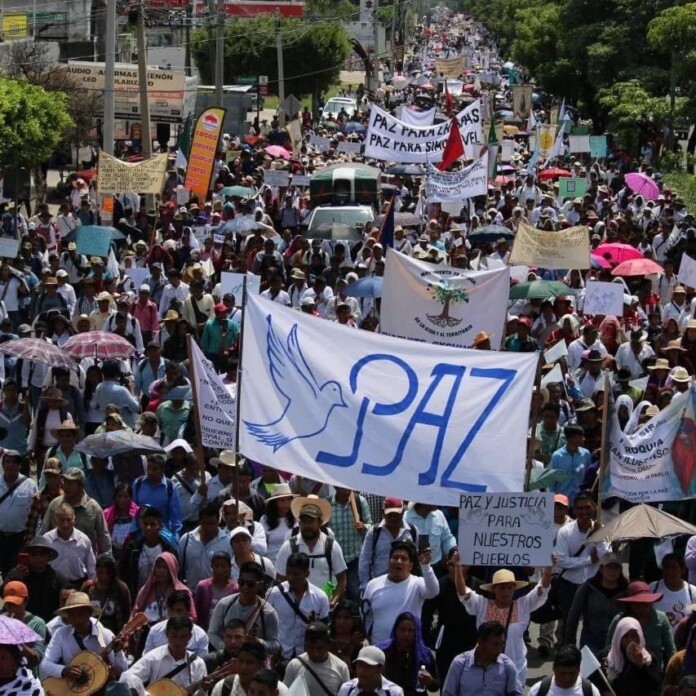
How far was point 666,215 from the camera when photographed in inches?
1007

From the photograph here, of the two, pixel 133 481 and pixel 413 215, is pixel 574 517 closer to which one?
pixel 133 481

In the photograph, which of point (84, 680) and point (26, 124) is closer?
point (84, 680)

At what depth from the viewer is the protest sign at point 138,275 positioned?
1784cm

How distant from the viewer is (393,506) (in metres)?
9.93

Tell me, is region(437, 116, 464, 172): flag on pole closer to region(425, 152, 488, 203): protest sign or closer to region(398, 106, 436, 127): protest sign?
region(425, 152, 488, 203): protest sign

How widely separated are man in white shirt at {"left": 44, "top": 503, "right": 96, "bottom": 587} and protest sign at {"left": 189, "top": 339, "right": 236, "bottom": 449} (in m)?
1.07

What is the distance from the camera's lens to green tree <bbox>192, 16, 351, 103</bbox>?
207 ft

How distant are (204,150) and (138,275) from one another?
A: 7.91m

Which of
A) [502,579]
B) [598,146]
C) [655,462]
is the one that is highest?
[655,462]

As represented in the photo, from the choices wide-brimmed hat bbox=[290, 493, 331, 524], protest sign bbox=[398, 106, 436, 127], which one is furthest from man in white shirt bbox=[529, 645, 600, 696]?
protest sign bbox=[398, 106, 436, 127]

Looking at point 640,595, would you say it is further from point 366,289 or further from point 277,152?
point 277,152

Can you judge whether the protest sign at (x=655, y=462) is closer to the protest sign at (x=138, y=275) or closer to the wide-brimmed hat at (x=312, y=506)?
the wide-brimmed hat at (x=312, y=506)

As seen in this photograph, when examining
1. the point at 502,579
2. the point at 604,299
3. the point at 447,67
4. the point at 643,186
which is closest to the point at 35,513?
the point at 502,579

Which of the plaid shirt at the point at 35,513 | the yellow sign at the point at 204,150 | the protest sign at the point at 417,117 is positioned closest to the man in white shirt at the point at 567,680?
the plaid shirt at the point at 35,513
